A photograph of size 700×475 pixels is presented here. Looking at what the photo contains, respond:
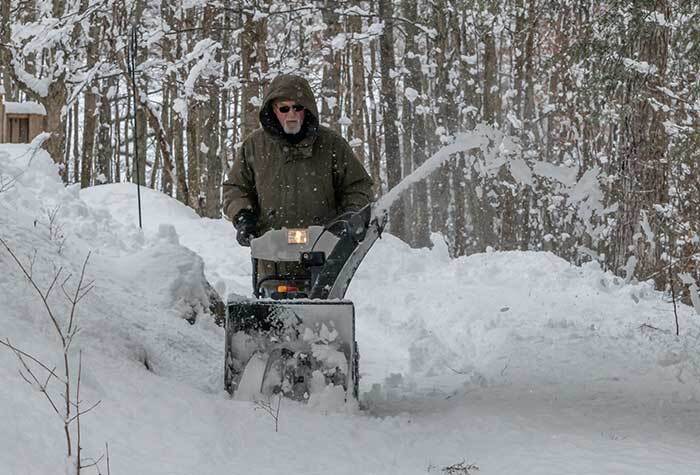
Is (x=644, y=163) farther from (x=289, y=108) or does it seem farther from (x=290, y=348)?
(x=290, y=348)

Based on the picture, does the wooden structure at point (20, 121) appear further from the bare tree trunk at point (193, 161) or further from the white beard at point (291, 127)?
the white beard at point (291, 127)

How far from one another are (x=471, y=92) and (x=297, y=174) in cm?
2196

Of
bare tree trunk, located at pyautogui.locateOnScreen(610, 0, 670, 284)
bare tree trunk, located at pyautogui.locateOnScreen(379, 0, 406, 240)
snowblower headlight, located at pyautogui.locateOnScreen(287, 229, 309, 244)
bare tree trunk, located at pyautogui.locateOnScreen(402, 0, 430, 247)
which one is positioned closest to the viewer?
snowblower headlight, located at pyautogui.locateOnScreen(287, 229, 309, 244)

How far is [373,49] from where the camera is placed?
1027 inches

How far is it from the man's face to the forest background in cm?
136

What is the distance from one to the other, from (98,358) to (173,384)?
430 mm

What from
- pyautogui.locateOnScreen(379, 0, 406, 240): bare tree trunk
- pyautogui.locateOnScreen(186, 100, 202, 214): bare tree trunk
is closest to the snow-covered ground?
pyautogui.locateOnScreen(186, 100, 202, 214): bare tree trunk

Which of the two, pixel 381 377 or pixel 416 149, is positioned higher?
pixel 416 149

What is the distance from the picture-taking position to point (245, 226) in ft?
19.2

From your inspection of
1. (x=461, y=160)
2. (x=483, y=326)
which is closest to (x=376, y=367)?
(x=483, y=326)

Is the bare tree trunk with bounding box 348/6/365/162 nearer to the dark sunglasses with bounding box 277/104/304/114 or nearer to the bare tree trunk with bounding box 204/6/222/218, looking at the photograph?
the bare tree trunk with bounding box 204/6/222/218

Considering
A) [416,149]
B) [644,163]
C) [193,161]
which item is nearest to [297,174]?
[644,163]

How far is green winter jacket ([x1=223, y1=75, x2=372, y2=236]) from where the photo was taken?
6.07 metres

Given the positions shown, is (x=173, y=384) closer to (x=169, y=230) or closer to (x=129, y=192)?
(x=169, y=230)
